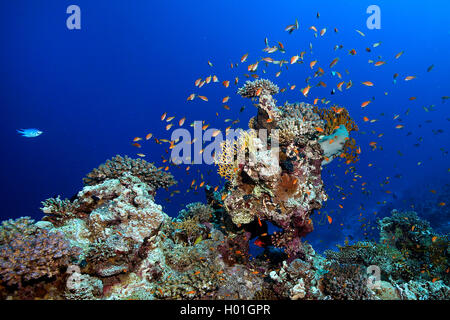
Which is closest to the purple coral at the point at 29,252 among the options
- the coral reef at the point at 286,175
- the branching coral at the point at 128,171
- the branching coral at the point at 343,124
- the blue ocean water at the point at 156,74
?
the branching coral at the point at 128,171

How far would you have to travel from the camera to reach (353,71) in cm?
12938

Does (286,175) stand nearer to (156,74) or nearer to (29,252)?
(29,252)

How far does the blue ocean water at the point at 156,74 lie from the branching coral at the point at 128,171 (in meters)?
64.1

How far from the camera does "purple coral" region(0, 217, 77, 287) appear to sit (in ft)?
12.5

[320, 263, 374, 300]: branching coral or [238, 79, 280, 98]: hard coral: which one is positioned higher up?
[238, 79, 280, 98]: hard coral

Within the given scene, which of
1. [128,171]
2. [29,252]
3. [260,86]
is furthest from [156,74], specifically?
[29,252]

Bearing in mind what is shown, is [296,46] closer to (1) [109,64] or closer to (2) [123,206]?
(1) [109,64]

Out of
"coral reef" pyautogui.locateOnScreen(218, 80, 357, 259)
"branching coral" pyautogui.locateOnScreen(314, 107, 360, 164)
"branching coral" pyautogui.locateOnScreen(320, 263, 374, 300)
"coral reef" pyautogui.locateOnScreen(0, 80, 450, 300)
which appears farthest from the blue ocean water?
"branching coral" pyautogui.locateOnScreen(320, 263, 374, 300)

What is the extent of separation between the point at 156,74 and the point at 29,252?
123015 millimetres

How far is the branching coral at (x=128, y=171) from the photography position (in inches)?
280

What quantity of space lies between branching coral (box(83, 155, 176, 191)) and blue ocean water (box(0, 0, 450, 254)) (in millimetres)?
64072

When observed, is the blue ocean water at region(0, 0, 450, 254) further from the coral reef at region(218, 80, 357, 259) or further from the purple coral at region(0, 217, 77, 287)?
the purple coral at region(0, 217, 77, 287)

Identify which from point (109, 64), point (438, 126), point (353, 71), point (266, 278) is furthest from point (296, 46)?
point (266, 278)

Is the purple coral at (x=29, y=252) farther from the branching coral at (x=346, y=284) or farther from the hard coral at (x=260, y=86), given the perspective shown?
the hard coral at (x=260, y=86)
